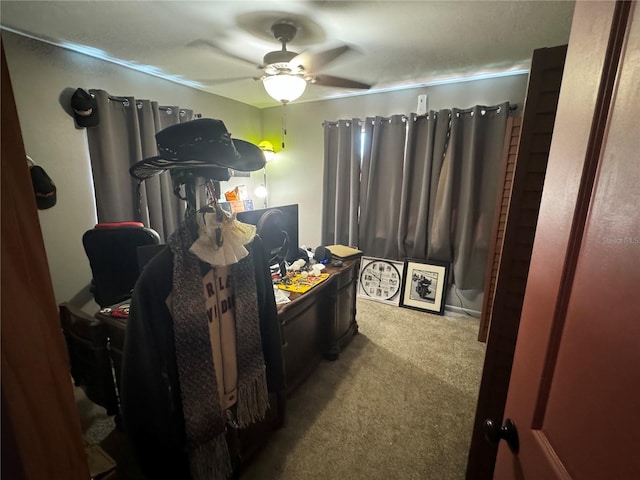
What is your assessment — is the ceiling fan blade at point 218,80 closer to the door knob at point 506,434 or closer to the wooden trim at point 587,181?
the wooden trim at point 587,181

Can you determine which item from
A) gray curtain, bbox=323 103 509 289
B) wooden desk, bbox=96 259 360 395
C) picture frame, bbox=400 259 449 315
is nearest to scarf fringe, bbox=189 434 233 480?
wooden desk, bbox=96 259 360 395

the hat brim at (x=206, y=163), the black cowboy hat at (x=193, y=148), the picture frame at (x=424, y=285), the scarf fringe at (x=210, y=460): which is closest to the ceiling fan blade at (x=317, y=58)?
the hat brim at (x=206, y=163)

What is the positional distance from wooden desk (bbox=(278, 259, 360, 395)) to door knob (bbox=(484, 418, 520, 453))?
1041 millimetres

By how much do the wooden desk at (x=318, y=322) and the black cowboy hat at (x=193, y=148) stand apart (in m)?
0.89

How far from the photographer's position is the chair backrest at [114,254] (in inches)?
75.7

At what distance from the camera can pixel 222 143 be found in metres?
0.94

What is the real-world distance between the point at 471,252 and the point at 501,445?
2.54 metres

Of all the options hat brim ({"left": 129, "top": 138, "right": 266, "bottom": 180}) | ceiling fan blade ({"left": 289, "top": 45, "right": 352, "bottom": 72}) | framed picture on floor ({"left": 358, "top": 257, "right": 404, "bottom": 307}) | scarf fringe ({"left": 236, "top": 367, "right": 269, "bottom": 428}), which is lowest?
framed picture on floor ({"left": 358, "top": 257, "right": 404, "bottom": 307})

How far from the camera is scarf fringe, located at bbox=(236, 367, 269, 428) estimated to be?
3.89ft

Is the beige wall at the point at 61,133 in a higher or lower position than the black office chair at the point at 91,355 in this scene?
higher

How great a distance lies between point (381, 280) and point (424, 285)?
492 millimetres

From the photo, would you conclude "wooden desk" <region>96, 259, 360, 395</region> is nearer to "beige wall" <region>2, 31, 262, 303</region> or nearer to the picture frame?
the picture frame

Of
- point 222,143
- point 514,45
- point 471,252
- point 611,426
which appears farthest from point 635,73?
point 471,252

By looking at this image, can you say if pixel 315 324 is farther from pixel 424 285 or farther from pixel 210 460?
pixel 424 285
